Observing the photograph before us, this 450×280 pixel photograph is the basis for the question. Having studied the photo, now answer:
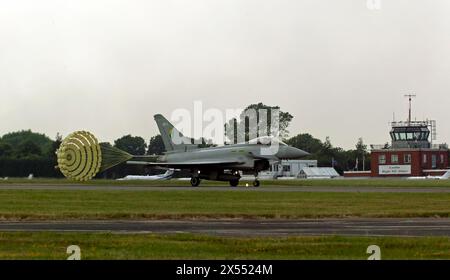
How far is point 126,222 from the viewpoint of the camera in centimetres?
2875

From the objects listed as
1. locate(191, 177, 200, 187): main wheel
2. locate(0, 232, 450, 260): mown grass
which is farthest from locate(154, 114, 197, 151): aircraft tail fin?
locate(0, 232, 450, 260): mown grass

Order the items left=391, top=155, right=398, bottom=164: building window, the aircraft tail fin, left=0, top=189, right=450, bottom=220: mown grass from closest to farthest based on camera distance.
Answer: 1. left=0, top=189, right=450, bottom=220: mown grass
2. the aircraft tail fin
3. left=391, top=155, right=398, bottom=164: building window

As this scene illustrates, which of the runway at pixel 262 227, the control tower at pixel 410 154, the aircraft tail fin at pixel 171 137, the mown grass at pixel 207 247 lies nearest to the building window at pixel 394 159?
the control tower at pixel 410 154

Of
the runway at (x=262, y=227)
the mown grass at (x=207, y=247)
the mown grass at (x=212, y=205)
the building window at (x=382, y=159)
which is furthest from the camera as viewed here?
the building window at (x=382, y=159)

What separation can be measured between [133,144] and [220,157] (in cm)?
7727

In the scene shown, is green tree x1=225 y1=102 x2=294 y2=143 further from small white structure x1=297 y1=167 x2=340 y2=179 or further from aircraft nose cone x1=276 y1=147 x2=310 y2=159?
aircraft nose cone x1=276 y1=147 x2=310 y2=159

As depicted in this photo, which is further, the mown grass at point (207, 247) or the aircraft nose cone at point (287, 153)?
the aircraft nose cone at point (287, 153)

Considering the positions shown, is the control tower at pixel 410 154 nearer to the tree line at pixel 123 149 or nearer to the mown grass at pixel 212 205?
the tree line at pixel 123 149

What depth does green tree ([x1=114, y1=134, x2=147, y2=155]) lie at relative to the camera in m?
141

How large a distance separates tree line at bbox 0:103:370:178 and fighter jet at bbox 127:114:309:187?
2818 centimetres

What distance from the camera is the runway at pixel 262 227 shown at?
24.4 m

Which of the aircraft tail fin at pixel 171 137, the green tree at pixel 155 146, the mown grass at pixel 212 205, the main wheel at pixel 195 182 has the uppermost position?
the green tree at pixel 155 146
